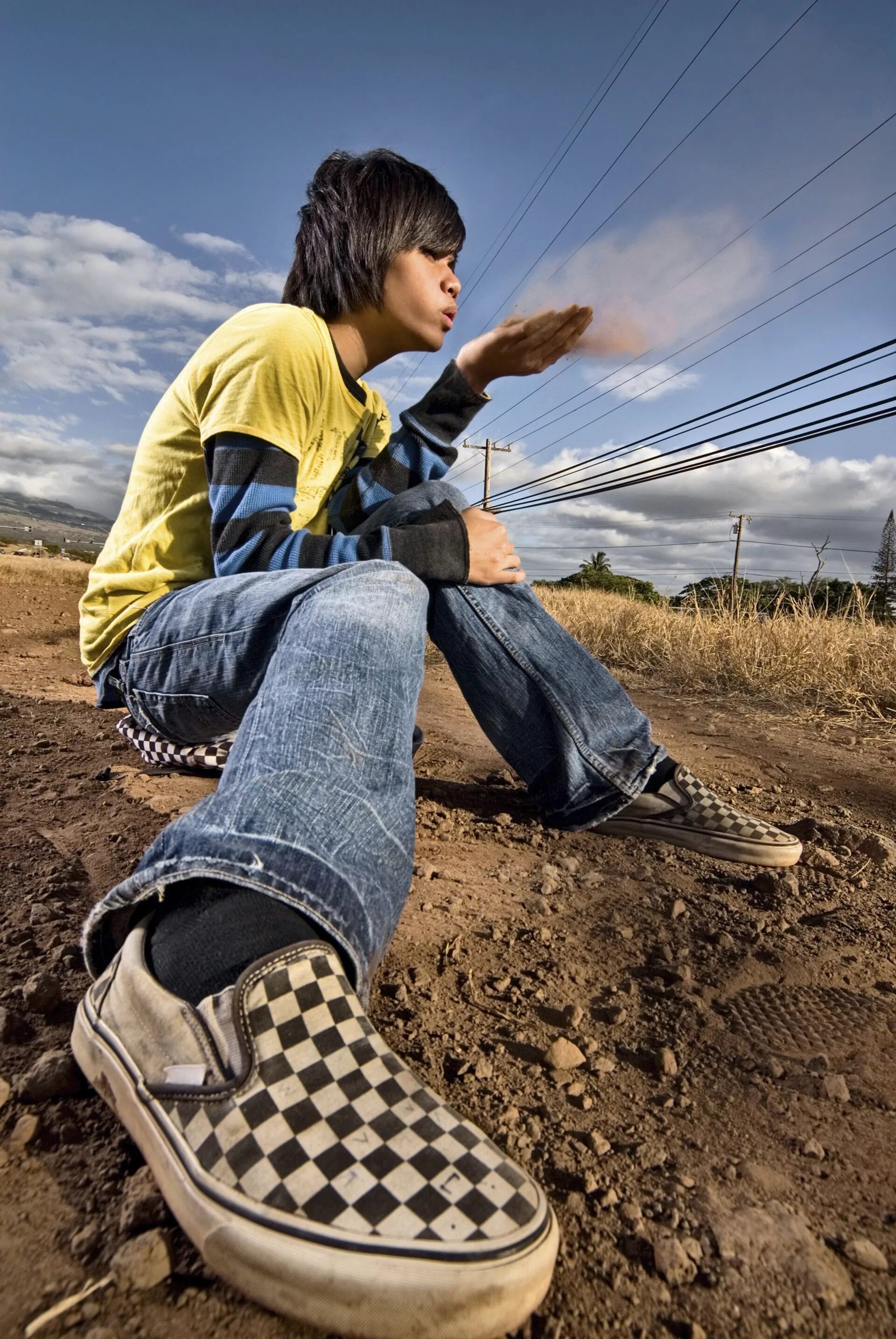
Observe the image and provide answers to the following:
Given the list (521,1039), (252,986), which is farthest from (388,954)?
(252,986)

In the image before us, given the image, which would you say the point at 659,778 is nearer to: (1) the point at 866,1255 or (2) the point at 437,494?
(2) the point at 437,494

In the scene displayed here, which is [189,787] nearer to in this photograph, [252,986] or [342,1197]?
[252,986]

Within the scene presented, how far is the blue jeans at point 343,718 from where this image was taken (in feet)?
2.44

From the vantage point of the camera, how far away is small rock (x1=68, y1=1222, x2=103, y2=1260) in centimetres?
58

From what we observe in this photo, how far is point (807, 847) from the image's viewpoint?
4.80 ft

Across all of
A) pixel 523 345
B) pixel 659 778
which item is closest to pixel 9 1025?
pixel 659 778

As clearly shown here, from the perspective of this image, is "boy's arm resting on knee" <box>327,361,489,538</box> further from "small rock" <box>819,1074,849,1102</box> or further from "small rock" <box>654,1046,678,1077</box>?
"small rock" <box>819,1074,849,1102</box>

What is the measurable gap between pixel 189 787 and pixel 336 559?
32.2 inches

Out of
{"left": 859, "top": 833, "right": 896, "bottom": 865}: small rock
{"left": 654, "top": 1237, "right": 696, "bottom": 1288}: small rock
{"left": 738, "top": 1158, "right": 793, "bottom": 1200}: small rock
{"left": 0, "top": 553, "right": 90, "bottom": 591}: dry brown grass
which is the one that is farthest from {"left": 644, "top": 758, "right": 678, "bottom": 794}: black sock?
{"left": 0, "top": 553, "right": 90, "bottom": 591}: dry brown grass

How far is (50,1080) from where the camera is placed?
0.74 m

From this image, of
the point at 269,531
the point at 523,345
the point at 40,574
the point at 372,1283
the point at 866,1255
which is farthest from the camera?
the point at 40,574

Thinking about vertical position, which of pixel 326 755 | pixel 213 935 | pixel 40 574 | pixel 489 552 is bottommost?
pixel 40 574

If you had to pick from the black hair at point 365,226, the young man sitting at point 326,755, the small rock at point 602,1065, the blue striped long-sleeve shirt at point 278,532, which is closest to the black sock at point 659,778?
the young man sitting at point 326,755

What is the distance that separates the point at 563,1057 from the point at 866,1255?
1.08ft
